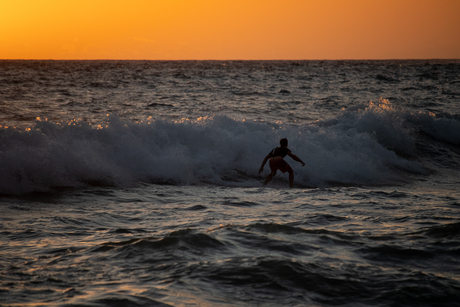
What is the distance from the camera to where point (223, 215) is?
262 inches

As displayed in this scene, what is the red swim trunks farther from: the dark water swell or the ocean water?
the dark water swell

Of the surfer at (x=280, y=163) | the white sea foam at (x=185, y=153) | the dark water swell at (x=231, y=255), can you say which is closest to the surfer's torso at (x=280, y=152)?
the surfer at (x=280, y=163)

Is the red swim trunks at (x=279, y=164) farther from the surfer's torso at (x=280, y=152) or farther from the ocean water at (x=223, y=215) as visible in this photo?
the ocean water at (x=223, y=215)

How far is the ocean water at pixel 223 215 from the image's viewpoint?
3994 millimetres

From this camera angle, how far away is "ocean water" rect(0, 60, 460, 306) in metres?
3.99

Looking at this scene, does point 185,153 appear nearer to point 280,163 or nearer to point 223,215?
point 280,163

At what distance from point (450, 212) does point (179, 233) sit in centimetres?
488

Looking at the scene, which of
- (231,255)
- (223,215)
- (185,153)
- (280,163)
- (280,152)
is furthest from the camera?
(185,153)

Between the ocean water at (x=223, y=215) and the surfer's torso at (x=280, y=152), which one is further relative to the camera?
the surfer's torso at (x=280, y=152)

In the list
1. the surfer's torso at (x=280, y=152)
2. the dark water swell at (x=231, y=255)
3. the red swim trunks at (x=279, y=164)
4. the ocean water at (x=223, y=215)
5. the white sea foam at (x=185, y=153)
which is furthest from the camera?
the surfer's torso at (x=280, y=152)

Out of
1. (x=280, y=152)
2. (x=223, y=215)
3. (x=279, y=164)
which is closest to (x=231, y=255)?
(x=223, y=215)

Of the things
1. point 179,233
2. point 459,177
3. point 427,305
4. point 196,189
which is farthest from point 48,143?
point 459,177

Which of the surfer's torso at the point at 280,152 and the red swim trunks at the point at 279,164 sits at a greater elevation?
the surfer's torso at the point at 280,152

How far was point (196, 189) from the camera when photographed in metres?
9.15
